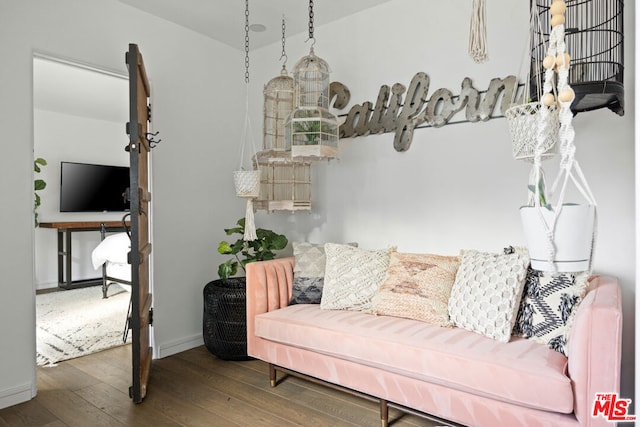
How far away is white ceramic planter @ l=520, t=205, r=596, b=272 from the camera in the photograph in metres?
0.99

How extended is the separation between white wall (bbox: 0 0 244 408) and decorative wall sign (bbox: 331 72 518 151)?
117cm

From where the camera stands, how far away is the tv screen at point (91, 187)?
20.0 ft

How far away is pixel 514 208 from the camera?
Answer: 257 centimetres

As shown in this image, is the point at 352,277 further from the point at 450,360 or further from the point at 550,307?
the point at 550,307

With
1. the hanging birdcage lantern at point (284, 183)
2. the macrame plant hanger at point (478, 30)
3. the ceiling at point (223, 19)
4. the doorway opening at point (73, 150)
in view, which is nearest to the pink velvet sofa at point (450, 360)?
the hanging birdcage lantern at point (284, 183)

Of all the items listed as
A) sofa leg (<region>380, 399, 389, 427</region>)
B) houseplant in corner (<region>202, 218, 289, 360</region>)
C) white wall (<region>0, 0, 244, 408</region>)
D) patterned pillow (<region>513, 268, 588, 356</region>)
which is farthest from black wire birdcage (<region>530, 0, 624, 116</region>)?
houseplant in corner (<region>202, 218, 289, 360</region>)

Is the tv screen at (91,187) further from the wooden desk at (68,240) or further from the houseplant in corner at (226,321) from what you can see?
the houseplant in corner at (226,321)

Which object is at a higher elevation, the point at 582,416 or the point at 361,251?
the point at 361,251

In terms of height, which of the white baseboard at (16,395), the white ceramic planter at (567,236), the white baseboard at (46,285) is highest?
the white ceramic planter at (567,236)

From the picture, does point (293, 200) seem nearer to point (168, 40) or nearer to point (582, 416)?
point (168, 40)

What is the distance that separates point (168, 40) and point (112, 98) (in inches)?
91.9

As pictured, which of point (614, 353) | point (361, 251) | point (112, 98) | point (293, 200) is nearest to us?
point (614, 353)

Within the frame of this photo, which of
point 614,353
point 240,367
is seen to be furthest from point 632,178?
point 240,367

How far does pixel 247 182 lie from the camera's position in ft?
9.78
